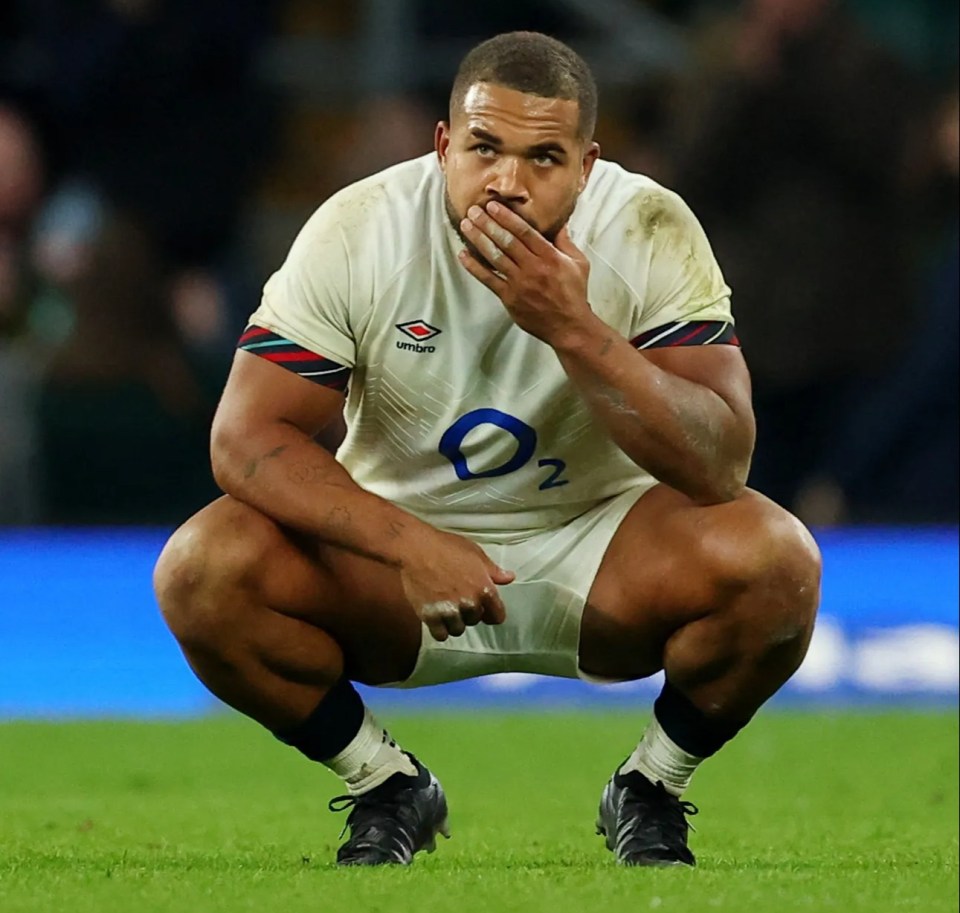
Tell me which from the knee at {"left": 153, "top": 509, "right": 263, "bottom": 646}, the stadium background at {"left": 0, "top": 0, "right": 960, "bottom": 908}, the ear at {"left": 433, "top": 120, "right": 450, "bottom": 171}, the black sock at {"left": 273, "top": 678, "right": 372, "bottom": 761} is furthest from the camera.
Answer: the stadium background at {"left": 0, "top": 0, "right": 960, "bottom": 908}

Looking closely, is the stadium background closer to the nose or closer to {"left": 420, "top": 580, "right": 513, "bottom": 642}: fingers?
{"left": 420, "top": 580, "right": 513, "bottom": 642}: fingers

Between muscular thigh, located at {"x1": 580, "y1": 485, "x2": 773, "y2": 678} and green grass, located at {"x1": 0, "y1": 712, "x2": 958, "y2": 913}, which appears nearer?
green grass, located at {"x1": 0, "y1": 712, "x2": 958, "y2": 913}

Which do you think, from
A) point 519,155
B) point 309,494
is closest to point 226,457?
point 309,494

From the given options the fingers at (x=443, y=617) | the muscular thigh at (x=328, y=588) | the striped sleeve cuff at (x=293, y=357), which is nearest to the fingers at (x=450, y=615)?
the fingers at (x=443, y=617)

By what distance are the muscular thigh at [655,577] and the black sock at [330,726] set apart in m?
0.51

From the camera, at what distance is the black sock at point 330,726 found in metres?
4.60

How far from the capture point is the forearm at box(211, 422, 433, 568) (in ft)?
14.1

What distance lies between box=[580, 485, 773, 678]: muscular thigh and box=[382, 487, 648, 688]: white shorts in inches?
1.3

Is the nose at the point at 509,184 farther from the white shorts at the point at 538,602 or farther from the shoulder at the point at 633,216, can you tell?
the white shorts at the point at 538,602

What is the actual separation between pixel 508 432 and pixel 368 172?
531cm

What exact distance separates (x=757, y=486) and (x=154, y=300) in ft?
8.91

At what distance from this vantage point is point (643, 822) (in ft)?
14.8

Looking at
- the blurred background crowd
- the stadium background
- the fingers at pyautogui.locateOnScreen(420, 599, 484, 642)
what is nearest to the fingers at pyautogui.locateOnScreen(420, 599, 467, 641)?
the fingers at pyautogui.locateOnScreen(420, 599, 484, 642)

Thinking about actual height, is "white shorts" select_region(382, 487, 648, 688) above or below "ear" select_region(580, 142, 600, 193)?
below
